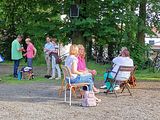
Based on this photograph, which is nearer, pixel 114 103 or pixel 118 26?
pixel 114 103

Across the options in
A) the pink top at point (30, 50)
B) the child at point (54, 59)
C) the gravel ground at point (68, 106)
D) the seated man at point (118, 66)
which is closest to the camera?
the gravel ground at point (68, 106)

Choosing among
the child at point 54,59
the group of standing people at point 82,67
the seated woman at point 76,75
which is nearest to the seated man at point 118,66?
the group of standing people at point 82,67

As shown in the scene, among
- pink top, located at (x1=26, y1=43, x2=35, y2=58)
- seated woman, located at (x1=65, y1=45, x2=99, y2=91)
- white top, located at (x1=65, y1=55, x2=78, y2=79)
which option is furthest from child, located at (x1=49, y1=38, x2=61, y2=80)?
seated woman, located at (x1=65, y1=45, x2=99, y2=91)

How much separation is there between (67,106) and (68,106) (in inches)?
0.9

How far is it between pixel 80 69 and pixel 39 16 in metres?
9.32

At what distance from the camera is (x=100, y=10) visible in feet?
61.5

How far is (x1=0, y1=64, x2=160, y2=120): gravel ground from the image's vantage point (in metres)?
8.81

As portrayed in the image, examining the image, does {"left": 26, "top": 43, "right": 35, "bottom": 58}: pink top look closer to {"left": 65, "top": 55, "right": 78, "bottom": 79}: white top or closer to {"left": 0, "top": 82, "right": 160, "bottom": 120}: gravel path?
{"left": 0, "top": 82, "right": 160, "bottom": 120}: gravel path

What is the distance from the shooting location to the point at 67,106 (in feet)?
33.1

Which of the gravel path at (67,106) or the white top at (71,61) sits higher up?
the white top at (71,61)

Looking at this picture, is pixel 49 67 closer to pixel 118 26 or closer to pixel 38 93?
pixel 118 26

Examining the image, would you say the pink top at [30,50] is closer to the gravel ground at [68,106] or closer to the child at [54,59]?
the child at [54,59]

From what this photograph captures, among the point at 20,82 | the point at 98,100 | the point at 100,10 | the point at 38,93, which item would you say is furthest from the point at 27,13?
the point at 98,100

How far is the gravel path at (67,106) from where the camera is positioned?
8812 millimetres
